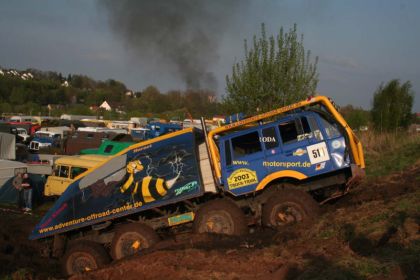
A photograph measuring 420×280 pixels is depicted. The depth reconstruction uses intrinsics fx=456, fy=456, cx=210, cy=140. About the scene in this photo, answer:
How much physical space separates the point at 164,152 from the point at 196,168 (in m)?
0.77

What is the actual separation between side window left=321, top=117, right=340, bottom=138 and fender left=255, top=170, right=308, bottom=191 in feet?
3.05

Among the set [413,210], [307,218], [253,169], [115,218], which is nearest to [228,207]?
[253,169]

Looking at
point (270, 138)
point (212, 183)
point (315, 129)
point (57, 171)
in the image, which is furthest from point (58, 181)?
point (315, 129)

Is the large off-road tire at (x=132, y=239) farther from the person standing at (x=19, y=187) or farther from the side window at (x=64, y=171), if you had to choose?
the side window at (x=64, y=171)

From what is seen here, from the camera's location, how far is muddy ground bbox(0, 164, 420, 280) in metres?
5.38

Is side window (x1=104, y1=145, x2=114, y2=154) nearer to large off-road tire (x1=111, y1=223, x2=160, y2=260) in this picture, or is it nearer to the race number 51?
large off-road tire (x1=111, y1=223, x2=160, y2=260)

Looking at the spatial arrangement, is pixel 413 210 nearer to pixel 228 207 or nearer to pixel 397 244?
pixel 397 244

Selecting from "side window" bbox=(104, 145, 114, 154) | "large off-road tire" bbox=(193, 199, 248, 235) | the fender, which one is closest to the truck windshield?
the fender

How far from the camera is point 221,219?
345 inches

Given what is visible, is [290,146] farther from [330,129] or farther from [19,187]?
[19,187]

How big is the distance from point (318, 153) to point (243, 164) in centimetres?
146

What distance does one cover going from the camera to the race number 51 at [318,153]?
8625 mm

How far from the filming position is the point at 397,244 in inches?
237

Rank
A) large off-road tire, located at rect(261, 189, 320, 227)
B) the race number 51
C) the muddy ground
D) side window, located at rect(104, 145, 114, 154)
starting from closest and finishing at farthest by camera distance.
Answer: the muddy ground, large off-road tire, located at rect(261, 189, 320, 227), the race number 51, side window, located at rect(104, 145, 114, 154)
